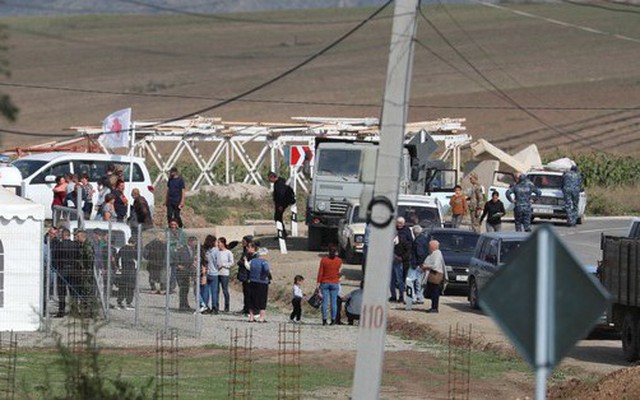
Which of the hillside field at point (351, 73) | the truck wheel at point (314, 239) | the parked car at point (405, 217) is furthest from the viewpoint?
the hillside field at point (351, 73)

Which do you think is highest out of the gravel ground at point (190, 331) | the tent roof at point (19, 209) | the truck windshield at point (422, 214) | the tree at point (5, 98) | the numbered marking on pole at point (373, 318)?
the tree at point (5, 98)

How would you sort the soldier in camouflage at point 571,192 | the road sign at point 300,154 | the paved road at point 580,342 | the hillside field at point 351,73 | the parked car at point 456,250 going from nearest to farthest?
the paved road at point 580,342
the parked car at point 456,250
the road sign at point 300,154
the soldier in camouflage at point 571,192
the hillside field at point 351,73

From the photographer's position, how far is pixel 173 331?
25547 millimetres

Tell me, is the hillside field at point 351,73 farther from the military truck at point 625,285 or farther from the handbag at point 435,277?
the military truck at point 625,285

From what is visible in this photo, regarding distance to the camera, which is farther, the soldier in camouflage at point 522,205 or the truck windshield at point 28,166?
the truck windshield at point 28,166

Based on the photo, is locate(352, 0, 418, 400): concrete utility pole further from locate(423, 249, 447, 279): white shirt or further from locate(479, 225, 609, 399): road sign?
locate(423, 249, 447, 279): white shirt

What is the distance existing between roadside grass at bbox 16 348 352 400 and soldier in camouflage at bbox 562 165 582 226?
24005 millimetres

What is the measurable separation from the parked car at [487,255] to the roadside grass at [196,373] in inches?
273

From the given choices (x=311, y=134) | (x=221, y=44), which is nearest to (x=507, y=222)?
(x=311, y=134)

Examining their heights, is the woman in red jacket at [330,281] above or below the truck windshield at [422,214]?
below

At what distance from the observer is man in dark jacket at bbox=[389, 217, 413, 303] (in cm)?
3036

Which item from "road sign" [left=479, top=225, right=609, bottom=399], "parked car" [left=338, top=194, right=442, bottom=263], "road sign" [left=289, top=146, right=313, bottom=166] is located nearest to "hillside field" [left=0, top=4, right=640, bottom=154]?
"road sign" [left=289, top=146, right=313, bottom=166]

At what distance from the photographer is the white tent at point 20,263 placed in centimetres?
2564

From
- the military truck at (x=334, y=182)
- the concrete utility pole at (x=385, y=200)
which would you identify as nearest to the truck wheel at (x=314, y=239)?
the military truck at (x=334, y=182)
